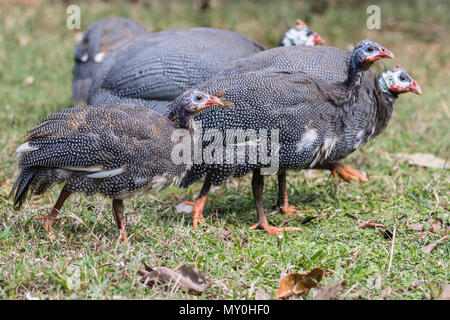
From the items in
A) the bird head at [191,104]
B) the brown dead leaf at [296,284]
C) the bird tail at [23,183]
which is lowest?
the brown dead leaf at [296,284]

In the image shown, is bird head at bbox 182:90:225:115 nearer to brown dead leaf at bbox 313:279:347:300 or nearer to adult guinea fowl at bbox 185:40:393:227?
adult guinea fowl at bbox 185:40:393:227

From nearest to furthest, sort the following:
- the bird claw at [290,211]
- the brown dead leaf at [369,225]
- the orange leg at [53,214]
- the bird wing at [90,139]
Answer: the bird wing at [90,139] < the orange leg at [53,214] < the brown dead leaf at [369,225] < the bird claw at [290,211]

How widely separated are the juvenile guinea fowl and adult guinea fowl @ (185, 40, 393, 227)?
0.62 m

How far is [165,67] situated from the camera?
471 centimetres

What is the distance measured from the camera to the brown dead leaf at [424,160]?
4.93m

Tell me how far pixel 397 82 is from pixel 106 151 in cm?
215

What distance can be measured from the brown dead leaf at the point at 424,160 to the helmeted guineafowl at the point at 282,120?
1.21m

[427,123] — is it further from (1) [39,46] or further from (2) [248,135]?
(1) [39,46]

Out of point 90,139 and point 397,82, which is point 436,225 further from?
point 90,139

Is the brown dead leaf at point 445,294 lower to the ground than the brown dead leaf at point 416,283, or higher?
higher

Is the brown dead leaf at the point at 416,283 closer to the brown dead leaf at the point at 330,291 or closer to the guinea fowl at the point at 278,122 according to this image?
the brown dead leaf at the point at 330,291

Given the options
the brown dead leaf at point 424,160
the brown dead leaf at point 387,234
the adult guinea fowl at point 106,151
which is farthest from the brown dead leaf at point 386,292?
the brown dead leaf at point 424,160

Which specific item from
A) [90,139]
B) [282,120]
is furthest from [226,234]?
[90,139]

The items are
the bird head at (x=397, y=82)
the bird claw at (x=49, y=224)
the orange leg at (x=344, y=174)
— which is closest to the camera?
the bird claw at (x=49, y=224)
